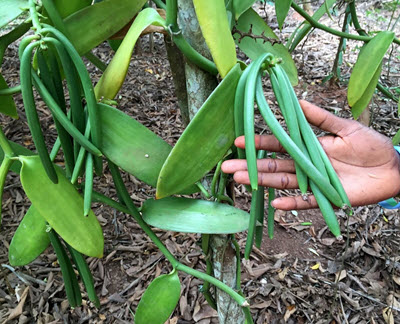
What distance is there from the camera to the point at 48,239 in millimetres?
582

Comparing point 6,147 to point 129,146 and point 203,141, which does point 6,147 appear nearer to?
point 129,146

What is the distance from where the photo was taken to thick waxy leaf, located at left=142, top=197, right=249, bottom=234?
0.54m

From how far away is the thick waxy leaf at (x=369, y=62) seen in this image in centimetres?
67

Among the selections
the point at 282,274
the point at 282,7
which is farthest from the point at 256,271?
the point at 282,7

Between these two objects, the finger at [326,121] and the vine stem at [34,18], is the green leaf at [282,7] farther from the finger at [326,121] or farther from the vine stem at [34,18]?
the vine stem at [34,18]

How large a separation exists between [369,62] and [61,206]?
1.84 ft

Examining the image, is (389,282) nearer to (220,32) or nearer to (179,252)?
(179,252)

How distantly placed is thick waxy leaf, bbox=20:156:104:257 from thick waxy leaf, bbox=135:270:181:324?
13 centimetres

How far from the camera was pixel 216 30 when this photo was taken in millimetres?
432

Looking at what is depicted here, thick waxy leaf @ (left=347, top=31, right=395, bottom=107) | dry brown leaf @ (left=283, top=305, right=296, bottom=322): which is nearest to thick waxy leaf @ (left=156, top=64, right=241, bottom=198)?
thick waxy leaf @ (left=347, top=31, right=395, bottom=107)

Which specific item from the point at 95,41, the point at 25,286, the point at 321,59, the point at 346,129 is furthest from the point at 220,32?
the point at 321,59

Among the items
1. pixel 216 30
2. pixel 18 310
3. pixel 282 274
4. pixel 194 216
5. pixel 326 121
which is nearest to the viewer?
pixel 216 30

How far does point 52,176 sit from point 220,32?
0.91 ft

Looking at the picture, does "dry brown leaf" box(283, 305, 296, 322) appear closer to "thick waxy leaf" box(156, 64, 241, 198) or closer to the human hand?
the human hand
